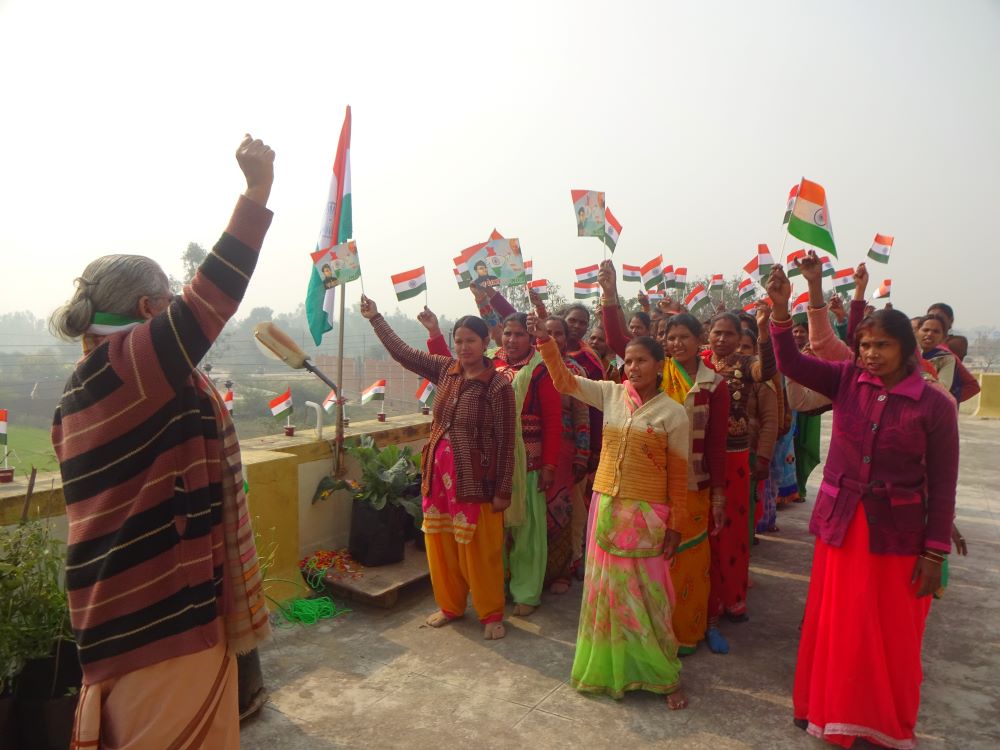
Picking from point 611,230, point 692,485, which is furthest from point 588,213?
point 692,485

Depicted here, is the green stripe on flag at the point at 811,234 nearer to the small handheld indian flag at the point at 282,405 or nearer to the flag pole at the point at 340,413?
the flag pole at the point at 340,413

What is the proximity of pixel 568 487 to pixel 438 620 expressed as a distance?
135 cm

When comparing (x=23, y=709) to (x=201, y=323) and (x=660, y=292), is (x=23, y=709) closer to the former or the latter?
(x=201, y=323)

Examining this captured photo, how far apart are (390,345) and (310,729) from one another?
2368 millimetres

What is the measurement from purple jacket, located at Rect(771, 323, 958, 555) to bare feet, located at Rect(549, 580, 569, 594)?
237 cm

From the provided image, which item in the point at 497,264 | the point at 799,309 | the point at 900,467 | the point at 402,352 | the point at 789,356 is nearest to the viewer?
the point at 900,467

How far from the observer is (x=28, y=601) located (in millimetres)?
2783

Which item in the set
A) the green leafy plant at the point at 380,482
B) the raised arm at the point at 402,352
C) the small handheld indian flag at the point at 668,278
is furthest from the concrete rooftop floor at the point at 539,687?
the small handheld indian flag at the point at 668,278

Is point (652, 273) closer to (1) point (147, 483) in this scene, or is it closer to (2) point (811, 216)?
(2) point (811, 216)

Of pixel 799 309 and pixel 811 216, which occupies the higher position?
pixel 811 216

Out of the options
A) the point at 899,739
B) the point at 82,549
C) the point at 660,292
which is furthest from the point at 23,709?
the point at 660,292

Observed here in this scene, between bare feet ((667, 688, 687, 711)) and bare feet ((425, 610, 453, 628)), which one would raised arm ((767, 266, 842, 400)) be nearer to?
bare feet ((667, 688, 687, 711))

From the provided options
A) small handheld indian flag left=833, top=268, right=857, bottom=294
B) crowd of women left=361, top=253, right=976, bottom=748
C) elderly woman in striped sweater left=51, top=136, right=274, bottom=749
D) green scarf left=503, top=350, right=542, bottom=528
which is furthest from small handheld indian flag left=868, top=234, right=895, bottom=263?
elderly woman in striped sweater left=51, top=136, right=274, bottom=749

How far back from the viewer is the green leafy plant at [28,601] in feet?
8.85
